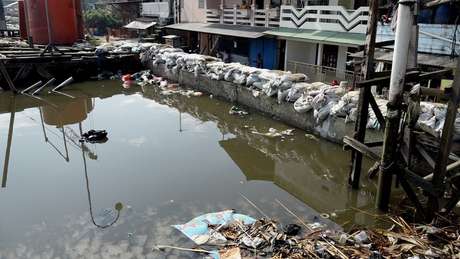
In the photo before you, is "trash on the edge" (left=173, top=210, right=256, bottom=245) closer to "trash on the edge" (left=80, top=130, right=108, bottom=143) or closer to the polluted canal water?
the polluted canal water

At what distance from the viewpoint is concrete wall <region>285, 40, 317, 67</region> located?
15.7 meters

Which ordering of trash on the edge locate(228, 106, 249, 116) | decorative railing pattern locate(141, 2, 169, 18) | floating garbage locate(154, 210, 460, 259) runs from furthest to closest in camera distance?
decorative railing pattern locate(141, 2, 169, 18) < trash on the edge locate(228, 106, 249, 116) < floating garbage locate(154, 210, 460, 259)

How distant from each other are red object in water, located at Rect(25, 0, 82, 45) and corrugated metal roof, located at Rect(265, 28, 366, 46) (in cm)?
1216

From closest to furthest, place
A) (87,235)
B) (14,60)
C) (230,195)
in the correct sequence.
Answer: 1. (87,235)
2. (230,195)
3. (14,60)

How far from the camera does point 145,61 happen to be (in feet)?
62.2

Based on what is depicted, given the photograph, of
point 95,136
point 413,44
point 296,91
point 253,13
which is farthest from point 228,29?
point 413,44

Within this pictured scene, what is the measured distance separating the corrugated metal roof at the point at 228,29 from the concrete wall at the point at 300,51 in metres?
1.32

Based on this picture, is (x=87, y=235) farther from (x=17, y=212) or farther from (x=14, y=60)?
(x=14, y=60)

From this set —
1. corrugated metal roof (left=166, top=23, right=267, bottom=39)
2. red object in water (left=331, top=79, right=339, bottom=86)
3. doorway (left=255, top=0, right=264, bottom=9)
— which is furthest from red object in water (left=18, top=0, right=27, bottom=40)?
red object in water (left=331, top=79, right=339, bottom=86)

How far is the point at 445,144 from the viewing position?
189 inches

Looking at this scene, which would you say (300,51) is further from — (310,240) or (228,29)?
(310,240)

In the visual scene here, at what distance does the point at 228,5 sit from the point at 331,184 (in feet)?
50.0

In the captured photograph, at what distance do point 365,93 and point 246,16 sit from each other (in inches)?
497

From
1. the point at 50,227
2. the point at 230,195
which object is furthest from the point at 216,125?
the point at 50,227
